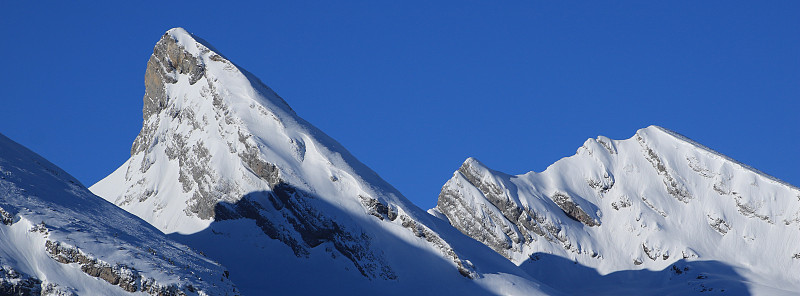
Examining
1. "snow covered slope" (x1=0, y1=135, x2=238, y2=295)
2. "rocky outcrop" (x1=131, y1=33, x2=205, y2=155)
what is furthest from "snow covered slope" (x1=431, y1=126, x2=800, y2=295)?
"snow covered slope" (x1=0, y1=135, x2=238, y2=295)

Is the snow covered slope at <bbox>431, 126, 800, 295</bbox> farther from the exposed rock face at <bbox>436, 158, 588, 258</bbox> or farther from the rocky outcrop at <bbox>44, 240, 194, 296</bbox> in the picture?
the rocky outcrop at <bbox>44, 240, 194, 296</bbox>

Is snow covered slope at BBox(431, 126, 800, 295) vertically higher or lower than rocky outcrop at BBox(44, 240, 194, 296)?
higher

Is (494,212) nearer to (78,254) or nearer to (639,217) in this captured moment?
(639,217)

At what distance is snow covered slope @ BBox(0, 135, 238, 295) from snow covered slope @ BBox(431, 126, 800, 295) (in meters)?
77.6

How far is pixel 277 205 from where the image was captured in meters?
128

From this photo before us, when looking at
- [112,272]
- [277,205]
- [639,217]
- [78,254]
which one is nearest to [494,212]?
[639,217]

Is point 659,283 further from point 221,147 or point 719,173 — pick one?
point 221,147

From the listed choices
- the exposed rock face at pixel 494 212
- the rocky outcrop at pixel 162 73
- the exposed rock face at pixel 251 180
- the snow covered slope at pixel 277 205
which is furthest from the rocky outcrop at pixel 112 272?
the exposed rock face at pixel 494 212

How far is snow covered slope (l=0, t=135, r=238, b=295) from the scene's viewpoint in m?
82.9

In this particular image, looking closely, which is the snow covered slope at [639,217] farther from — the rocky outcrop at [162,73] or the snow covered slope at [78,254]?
the snow covered slope at [78,254]

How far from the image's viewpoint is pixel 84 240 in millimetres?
87500

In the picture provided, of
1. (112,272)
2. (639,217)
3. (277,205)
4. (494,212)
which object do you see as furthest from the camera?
(639,217)

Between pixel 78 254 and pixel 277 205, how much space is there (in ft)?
147

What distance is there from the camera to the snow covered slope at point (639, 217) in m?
160
